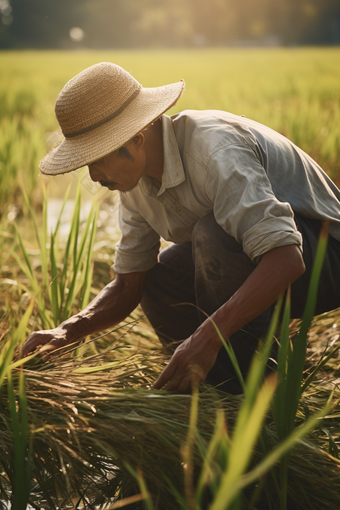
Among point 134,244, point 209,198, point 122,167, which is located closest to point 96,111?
point 122,167

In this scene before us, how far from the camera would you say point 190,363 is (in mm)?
1045

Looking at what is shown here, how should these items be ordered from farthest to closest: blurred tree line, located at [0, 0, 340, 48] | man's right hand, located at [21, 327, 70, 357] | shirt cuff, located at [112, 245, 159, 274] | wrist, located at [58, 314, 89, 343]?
blurred tree line, located at [0, 0, 340, 48] → shirt cuff, located at [112, 245, 159, 274] → wrist, located at [58, 314, 89, 343] → man's right hand, located at [21, 327, 70, 357]

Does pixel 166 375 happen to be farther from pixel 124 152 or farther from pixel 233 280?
pixel 124 152

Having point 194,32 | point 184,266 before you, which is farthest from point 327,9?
point 184,266

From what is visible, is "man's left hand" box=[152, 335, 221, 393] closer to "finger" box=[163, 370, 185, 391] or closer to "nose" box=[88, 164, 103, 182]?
"finger" box=[163, 370, 185, 391]

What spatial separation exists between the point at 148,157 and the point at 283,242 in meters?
0.46

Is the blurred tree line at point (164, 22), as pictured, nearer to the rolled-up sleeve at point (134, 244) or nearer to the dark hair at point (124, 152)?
the rolled-up sleeve at point (134, 244)

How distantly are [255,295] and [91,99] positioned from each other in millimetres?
609

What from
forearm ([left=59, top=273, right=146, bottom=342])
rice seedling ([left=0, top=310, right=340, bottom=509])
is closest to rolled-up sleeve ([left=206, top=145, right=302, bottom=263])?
rice seedling ([left=0, top=310, right=340, bottom=509])

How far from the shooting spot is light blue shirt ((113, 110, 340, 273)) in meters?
1.10

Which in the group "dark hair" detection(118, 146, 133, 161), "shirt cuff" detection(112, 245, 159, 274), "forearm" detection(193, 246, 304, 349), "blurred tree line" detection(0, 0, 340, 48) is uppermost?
"blurred tree line" detection(0, 0, 340, 48)

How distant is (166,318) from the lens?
5.32 ft

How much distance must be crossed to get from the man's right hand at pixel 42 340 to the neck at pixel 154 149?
493 millimetres

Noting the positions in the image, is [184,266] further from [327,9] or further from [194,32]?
[194,32]
